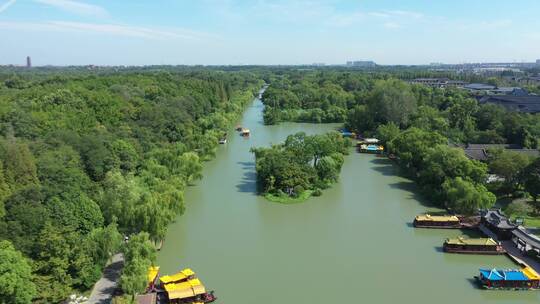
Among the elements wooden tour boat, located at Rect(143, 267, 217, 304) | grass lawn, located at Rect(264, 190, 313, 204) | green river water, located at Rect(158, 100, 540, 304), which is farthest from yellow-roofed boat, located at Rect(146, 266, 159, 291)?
grass lawn, located at Rect(264, 190, 313, 204)

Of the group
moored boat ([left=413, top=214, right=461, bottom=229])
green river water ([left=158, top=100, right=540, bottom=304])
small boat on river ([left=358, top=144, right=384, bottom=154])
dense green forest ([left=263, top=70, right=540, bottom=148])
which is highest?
dense green forest ([left=263, top=70, right=540, bottom=148])

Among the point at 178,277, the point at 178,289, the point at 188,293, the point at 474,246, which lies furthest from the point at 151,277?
the point at 474,246

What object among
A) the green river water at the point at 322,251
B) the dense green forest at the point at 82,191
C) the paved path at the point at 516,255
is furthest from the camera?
the paved path at the point at 516,255

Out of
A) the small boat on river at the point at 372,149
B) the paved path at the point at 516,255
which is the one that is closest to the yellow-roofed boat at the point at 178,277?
the paved path at the point at 516,255

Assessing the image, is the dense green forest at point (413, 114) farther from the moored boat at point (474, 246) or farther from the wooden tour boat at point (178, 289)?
the wooden tour boat at point (178, 289)

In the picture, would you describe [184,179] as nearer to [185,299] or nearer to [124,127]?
[124,127]

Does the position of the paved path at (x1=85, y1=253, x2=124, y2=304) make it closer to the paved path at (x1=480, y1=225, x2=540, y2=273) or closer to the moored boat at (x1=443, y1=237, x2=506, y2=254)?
the moored boat at (x1=443, y1=237, x2=506, y2=254)
